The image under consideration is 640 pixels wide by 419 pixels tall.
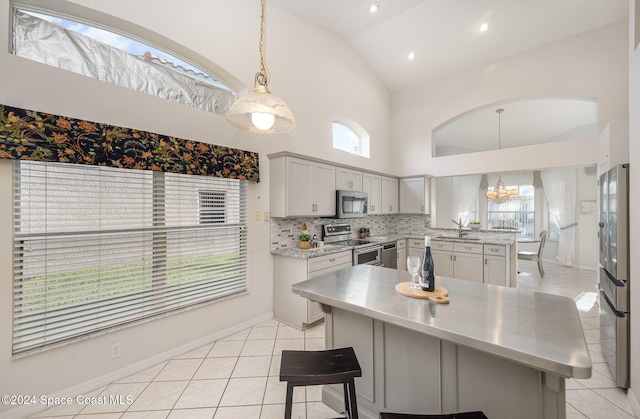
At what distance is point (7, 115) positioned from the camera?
1771 millimetres

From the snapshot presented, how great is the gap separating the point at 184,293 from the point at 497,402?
273cm

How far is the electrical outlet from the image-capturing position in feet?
7.40

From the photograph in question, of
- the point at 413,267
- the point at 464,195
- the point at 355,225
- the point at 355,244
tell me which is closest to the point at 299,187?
the point at 355,244

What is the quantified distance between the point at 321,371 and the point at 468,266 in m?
4.11

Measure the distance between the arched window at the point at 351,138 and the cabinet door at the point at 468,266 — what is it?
261cm

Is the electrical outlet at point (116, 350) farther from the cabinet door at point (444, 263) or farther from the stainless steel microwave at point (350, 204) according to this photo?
the cabinet door at point (444, 263)

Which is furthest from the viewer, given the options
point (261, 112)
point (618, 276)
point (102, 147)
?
point (102, 147)

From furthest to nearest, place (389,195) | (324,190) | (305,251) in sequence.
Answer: (389,195) → (324,190) → (305,251)

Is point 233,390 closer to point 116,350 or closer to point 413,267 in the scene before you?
point 116,350

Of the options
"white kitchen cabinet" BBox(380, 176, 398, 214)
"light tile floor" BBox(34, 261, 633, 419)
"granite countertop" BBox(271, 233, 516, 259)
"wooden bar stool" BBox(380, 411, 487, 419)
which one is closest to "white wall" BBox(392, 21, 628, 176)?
"white kitchen cabinet" BBox(380, 176, 398, 214)

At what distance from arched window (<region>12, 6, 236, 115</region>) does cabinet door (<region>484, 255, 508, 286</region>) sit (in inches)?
183

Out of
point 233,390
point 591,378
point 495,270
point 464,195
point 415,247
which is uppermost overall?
point 464,195

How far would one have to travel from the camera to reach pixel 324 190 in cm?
→ 387

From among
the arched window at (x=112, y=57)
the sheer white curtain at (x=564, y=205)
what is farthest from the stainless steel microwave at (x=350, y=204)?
the sheer white curtain at (x=564, y=205)
